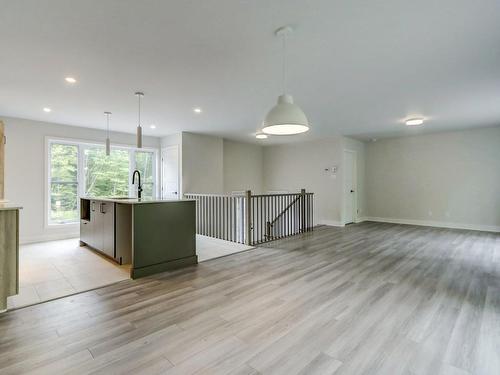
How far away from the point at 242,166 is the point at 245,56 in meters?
6.11

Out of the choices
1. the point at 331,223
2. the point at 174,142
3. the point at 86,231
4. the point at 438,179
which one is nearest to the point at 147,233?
the point at 86,231

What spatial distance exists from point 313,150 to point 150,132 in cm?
484

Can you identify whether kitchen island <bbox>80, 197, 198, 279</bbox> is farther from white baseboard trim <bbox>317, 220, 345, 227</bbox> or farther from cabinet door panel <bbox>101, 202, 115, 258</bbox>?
white baseboard trim <bbox>317, 220, 345, 227</bbox>

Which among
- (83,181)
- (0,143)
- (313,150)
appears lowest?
(83,181)

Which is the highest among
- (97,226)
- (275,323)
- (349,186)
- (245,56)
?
(245,56)

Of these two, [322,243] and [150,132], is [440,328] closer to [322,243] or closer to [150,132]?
[322,243]

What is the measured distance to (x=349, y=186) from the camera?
301 inches

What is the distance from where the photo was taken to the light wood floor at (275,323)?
1.70m

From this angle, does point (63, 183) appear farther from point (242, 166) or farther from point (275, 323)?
point (275, 323)

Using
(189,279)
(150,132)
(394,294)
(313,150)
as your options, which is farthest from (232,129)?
(394,294)

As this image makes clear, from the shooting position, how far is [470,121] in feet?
18.7

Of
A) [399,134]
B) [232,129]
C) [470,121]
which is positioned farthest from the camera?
[399,134]

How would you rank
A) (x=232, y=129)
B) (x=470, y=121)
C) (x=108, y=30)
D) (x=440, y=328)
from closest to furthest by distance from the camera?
1. (x=440, y=328)
2. (x=108, y=30)
3. (x=470, y=121)
4. (x=232, y=129)

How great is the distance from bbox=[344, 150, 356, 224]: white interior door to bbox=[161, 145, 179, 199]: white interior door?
4765 mm
